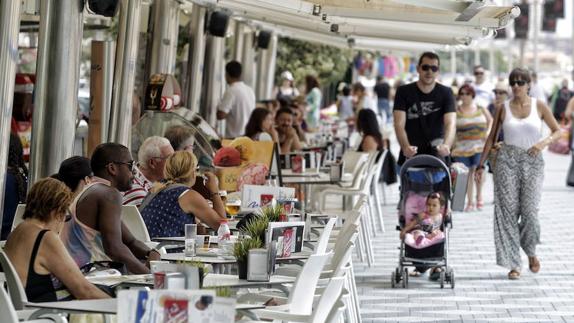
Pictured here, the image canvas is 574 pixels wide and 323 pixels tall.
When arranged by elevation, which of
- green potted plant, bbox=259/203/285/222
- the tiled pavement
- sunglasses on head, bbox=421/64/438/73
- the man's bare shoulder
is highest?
sunglasses on head, bbox=421/64/438/73

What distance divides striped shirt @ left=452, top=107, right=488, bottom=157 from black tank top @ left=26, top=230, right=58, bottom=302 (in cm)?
Answer: 1355

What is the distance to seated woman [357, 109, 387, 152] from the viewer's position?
1848cm

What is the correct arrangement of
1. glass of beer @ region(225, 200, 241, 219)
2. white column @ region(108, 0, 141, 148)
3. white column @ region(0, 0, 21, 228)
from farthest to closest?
white column @ region(108, 0, 141, 148)
glass of beer @ region(225, 200, 241, 219)
white column @ region(0, 0, 21, 228)

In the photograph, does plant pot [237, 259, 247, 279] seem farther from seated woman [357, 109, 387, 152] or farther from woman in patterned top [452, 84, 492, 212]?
woman in patterned top [452, 84, 492, 212]

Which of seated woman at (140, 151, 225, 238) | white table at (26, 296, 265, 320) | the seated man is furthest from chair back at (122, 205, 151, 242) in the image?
white table at (26, 296, 265, 320)

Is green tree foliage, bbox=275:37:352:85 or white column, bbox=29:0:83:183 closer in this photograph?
white column, bbox=29:0:83:183

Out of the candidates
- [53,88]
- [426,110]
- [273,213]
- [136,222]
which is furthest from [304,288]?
[426,110]

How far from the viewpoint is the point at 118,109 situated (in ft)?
46.6

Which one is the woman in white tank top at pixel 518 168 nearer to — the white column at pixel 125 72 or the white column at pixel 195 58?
the white column at pixel 125 72

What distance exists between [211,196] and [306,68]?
23.8m

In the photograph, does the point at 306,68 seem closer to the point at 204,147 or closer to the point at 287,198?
the point at 204,147

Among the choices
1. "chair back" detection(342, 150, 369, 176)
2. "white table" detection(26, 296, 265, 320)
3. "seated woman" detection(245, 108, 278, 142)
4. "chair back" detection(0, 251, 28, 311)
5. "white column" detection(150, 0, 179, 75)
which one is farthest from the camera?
"chair back" detection(342, 150, 369, 176)

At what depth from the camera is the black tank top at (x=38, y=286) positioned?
7.01 metres

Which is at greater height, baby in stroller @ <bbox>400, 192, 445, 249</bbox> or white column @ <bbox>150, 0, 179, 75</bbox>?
white column @ <bbox>150, 0, 179, 75</bbox>
